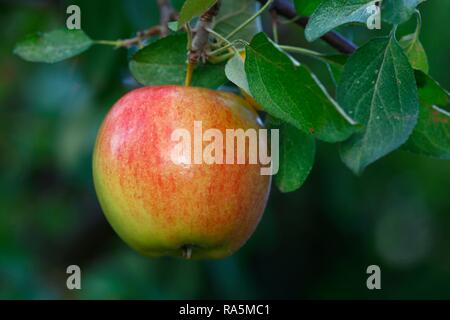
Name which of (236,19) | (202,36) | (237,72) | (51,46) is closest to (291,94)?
(237,72)

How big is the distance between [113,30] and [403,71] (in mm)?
859

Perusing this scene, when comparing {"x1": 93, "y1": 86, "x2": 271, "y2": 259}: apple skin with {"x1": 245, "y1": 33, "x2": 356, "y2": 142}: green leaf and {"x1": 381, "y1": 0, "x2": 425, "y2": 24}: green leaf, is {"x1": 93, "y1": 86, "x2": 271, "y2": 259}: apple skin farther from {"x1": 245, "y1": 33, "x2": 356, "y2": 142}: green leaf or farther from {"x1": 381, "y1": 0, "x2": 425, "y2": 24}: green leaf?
{"x1": 381, "y1": 0, "x2": 425, "y2": 24}: green leaf

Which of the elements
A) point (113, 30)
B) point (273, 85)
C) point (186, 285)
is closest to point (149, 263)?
point (186, 285)

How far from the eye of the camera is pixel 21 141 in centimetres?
245

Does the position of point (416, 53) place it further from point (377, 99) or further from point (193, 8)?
point (193, 8)

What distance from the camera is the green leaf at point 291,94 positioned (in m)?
0.81

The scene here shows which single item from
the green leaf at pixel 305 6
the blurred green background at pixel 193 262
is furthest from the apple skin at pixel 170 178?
the blurred green background at pixel 193 262

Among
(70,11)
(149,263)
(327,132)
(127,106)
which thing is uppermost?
(70,11)

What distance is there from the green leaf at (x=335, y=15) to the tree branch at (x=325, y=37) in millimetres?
231

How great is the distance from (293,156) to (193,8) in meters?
0.22

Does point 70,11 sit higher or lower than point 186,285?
higher

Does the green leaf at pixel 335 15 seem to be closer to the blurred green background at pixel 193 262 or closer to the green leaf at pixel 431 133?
the green leaf at pixel 431 133

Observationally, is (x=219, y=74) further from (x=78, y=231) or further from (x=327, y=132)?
(x=78, y=231)

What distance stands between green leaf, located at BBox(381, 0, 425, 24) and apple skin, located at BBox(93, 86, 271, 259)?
0.74 ft
